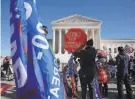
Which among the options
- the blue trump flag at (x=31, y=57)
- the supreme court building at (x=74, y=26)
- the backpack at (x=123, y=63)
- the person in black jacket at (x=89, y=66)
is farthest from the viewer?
the supreme court building at (x=74, y=26)

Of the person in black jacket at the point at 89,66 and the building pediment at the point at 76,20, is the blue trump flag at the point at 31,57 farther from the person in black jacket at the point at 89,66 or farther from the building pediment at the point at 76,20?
the building pediment at the point at 76,20

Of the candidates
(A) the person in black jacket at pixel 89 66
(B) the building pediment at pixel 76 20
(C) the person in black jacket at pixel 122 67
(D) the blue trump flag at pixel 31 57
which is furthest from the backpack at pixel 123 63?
Answer: (B) the building pediment at pixel 76 20

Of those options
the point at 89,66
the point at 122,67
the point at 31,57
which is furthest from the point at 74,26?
the point at 31,57

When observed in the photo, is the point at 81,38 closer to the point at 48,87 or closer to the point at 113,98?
the point at 113,98

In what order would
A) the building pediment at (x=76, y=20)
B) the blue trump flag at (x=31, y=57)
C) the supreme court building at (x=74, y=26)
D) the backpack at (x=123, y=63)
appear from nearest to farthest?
the blue trump flag at (x=31, y=57)
the backpack at (x=123, y=63)
the supreme court building at (x=74, y=26)
the building pediment at (x=76, y=20)

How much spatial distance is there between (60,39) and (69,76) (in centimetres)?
7576

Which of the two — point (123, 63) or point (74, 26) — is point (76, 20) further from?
point (123, 63)

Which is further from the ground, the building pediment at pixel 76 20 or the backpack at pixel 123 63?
the building pediment at pixel 76 20

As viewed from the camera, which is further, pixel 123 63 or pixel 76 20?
pixel 76 20

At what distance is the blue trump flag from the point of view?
188 cm

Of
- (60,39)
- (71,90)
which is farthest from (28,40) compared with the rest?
(60,39)

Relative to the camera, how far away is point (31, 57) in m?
1.92

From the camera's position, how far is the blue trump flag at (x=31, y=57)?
1879mm

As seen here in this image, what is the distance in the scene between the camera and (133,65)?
13812 mm
